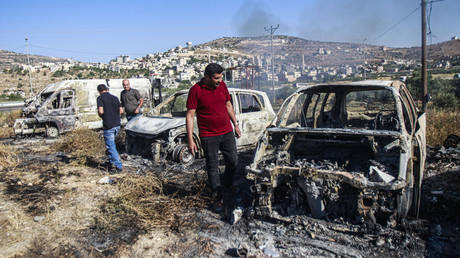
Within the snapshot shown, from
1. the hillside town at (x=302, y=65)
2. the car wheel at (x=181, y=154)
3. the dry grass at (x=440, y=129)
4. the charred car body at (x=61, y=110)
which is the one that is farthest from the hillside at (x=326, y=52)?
the car wheel at (x=181, y=154)

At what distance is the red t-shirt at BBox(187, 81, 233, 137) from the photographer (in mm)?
3955

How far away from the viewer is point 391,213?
320 centimetres

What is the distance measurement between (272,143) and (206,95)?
1183 mm

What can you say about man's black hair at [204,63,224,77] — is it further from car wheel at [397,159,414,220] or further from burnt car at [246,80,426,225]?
car wheel at [397,159,414,220]

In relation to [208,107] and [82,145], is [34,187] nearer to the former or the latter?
[82,145]

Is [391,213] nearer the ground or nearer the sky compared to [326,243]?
nearer the sky

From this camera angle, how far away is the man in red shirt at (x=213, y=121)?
12.9 feet

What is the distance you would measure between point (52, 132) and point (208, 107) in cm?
923

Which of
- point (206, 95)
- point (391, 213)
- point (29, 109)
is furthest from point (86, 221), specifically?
point (29, 109)

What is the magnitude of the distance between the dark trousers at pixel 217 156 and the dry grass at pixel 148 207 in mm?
397

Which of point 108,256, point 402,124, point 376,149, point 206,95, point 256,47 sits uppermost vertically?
point 256,47

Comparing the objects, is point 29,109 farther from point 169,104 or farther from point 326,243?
point 326,243

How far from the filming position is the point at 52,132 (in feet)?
36.2

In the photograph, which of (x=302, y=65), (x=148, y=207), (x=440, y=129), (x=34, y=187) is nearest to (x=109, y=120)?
(x=34, y=187)
